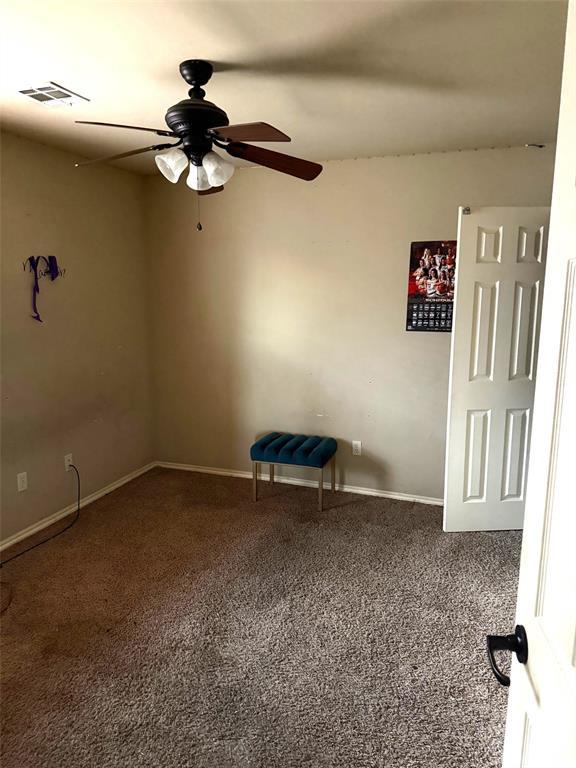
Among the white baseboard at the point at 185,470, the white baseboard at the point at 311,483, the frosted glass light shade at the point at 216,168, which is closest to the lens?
the frosted glass light shade at the point at 216,168

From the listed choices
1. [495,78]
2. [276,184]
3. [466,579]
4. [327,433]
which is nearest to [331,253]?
[276,184]

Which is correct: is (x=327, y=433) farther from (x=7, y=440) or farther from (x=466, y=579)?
(x=7, y=440)

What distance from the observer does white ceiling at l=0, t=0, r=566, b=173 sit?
5.43ft

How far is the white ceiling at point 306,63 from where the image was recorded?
5.43ft

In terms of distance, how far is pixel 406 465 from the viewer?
378 centimetres

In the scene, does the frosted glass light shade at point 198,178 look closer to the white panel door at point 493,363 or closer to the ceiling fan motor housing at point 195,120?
the ceiling fan motor housing at point 195,120

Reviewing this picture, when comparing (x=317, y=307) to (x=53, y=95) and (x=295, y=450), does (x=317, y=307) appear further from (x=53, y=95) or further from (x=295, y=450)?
(x=53, y=95)

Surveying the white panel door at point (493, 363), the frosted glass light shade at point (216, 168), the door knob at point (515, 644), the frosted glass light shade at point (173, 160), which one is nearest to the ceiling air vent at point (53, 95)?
the frosted glass light shade at point (173, 160)

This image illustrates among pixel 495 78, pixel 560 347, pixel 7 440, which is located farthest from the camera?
pixel 7 440

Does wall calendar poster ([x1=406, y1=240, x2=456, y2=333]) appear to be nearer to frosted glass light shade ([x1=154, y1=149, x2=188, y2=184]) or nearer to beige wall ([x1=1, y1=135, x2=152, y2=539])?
frosted glass light shade ([x1=154, y1=149, x2=188, y2=184])

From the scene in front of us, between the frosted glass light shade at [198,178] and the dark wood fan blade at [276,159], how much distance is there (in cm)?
15

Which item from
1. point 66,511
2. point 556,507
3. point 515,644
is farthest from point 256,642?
point 66,511

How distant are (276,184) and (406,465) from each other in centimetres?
240

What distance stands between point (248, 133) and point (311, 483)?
2.87 meters
